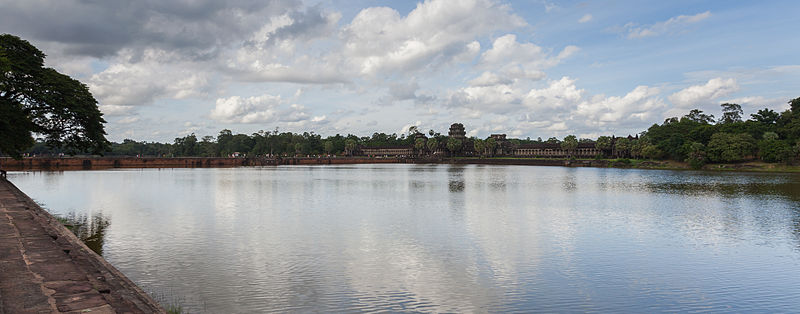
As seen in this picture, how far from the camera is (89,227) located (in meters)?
24.3

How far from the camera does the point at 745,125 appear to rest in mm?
121562

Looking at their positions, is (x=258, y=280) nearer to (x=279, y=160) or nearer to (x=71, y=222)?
(x=71, y=222)

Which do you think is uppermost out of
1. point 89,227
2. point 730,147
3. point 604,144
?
point 604,144

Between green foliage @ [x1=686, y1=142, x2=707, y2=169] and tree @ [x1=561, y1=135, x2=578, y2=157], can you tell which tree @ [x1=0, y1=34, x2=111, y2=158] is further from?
tree @ [x1=561, y1=135, x2=578, y2=157]

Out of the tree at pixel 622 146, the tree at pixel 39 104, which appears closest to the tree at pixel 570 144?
the tree at pixel 622 146

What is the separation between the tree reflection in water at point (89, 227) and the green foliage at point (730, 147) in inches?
4685

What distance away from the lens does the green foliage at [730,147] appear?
4205 inches

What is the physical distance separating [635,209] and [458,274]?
913 inches

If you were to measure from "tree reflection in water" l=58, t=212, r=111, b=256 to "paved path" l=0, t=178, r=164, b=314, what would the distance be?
365cm

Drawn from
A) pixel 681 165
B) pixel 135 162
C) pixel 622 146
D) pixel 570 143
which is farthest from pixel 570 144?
pixel 135 162

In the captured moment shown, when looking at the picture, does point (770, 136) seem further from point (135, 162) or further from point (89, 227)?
point (135, 162)

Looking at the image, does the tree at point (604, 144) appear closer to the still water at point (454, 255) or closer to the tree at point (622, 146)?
the tree at point (622, 146)

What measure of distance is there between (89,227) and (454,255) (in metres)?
18.3

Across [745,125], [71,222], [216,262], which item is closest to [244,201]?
[71,222]
